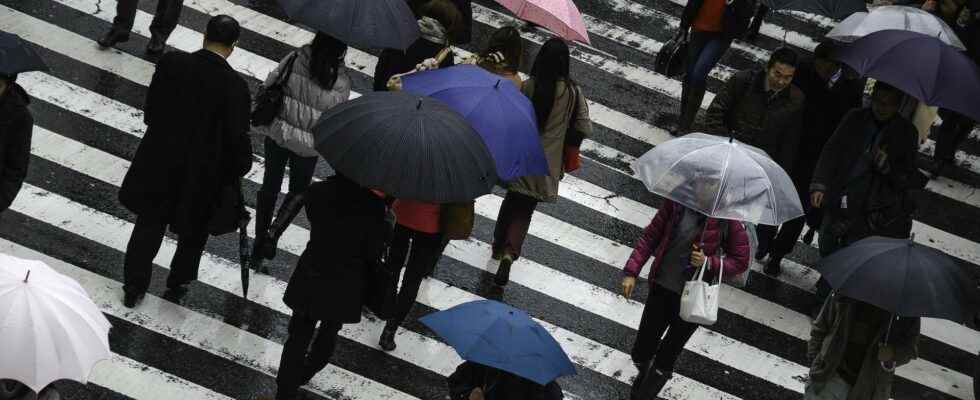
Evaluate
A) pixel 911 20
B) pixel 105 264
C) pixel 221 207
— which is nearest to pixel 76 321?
pixel 221 207

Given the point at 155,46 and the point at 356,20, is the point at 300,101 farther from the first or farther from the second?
the point at 155,46

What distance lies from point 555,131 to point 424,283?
1.38m

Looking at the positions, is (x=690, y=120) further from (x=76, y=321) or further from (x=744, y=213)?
(x=76, y=321)

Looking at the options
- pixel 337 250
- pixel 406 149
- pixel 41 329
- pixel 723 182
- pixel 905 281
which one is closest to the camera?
pixel 41 329

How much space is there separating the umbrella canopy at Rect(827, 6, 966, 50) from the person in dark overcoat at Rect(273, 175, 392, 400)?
5.45m

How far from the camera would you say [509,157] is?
884 centimetres

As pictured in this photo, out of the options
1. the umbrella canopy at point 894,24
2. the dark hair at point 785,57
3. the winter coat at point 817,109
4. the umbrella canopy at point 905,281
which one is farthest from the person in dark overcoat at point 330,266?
the umbrella canopy at point 894,24

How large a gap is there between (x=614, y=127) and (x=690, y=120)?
0.66m

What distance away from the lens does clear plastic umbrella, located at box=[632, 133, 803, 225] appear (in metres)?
8.70

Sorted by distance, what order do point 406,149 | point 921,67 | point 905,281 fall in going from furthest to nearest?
1. point 921,67
2. point 905,281
3. point 406,149

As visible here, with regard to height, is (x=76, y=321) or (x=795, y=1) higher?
(x=795, y=1)

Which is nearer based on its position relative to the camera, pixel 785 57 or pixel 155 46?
pixel 785 57

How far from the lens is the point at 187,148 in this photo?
8906mm

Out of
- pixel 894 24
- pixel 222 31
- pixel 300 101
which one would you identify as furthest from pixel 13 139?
pixel 894 24
